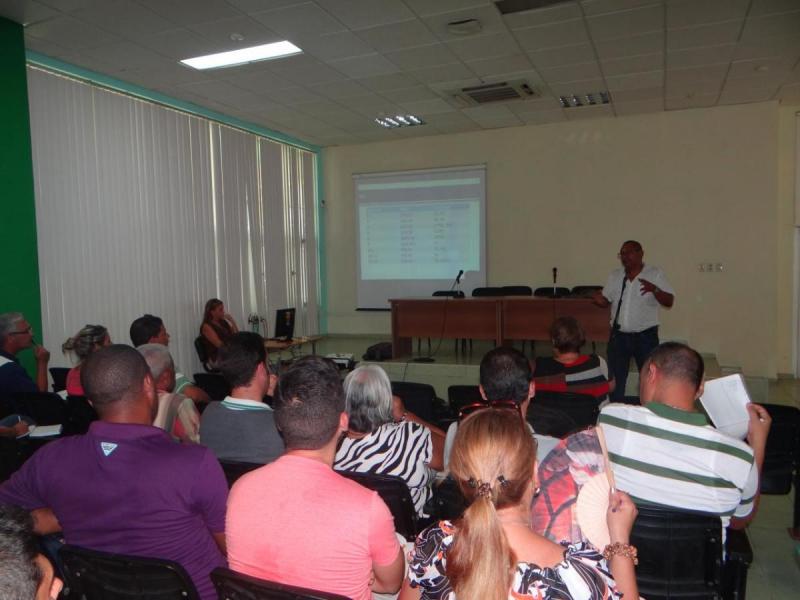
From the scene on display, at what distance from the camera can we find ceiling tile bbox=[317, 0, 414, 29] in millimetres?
4379

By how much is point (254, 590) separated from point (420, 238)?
796cm

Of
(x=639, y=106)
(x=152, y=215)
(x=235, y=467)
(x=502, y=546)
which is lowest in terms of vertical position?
(x=235, y=467)

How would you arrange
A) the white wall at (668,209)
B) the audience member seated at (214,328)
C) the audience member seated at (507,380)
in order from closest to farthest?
the audience member seated at (507,380), the audience member seated at (214,328), the white wall at (668,209)

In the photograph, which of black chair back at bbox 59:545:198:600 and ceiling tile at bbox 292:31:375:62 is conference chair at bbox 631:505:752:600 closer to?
black chair back at bbox 59:545:198:600

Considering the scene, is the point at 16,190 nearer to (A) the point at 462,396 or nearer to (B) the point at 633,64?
(A) the point at 462,396

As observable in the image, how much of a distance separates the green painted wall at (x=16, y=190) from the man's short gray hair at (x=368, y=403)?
3661 mm

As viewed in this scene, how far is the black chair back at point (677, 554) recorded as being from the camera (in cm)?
164

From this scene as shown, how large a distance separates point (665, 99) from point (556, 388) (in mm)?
5427

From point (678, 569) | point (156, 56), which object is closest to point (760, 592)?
Result: point (678, 569)

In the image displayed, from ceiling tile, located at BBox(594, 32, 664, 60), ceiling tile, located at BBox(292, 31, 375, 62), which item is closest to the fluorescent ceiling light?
ceiling tile, located at BBox(292, 31, 375, 62)

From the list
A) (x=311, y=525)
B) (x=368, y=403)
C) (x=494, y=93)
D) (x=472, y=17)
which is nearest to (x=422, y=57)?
(x=472, y=17)

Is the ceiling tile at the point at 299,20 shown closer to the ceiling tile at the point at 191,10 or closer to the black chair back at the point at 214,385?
the ceiling tile at the point at 191,10

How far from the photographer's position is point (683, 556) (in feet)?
5.56

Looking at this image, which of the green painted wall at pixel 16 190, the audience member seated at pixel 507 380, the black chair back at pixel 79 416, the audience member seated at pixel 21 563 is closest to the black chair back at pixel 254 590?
the audience member seated at pixel 21 563
